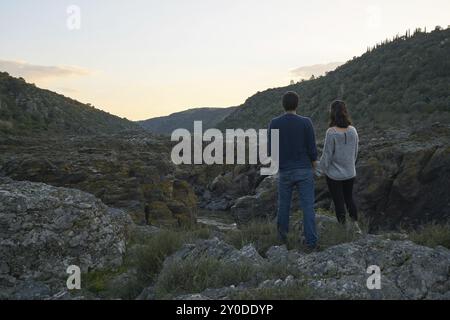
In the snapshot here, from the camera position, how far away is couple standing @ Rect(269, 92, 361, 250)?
7.14 m

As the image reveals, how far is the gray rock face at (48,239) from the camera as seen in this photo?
6266 millimetres

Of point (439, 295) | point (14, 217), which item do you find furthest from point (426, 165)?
point (14, 217)

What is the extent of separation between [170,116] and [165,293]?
150 meters

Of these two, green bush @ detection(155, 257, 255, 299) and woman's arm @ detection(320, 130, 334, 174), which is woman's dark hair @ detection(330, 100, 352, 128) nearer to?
woman's arm @ detection(320, 130, 334, 174)

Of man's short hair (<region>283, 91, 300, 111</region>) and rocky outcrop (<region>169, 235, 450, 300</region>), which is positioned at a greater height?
man's short hair (<region>283, 91, 300, 111</region>)

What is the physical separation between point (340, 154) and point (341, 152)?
0.04 m

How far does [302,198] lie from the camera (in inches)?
285

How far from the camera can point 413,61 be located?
117 feet

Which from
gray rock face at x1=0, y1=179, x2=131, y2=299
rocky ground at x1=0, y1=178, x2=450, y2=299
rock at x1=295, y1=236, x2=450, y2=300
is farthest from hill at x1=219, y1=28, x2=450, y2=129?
gray rock face at x1=0, y1=179, x2=131, y2=299

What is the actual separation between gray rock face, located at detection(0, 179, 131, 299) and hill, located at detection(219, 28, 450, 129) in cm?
1996
